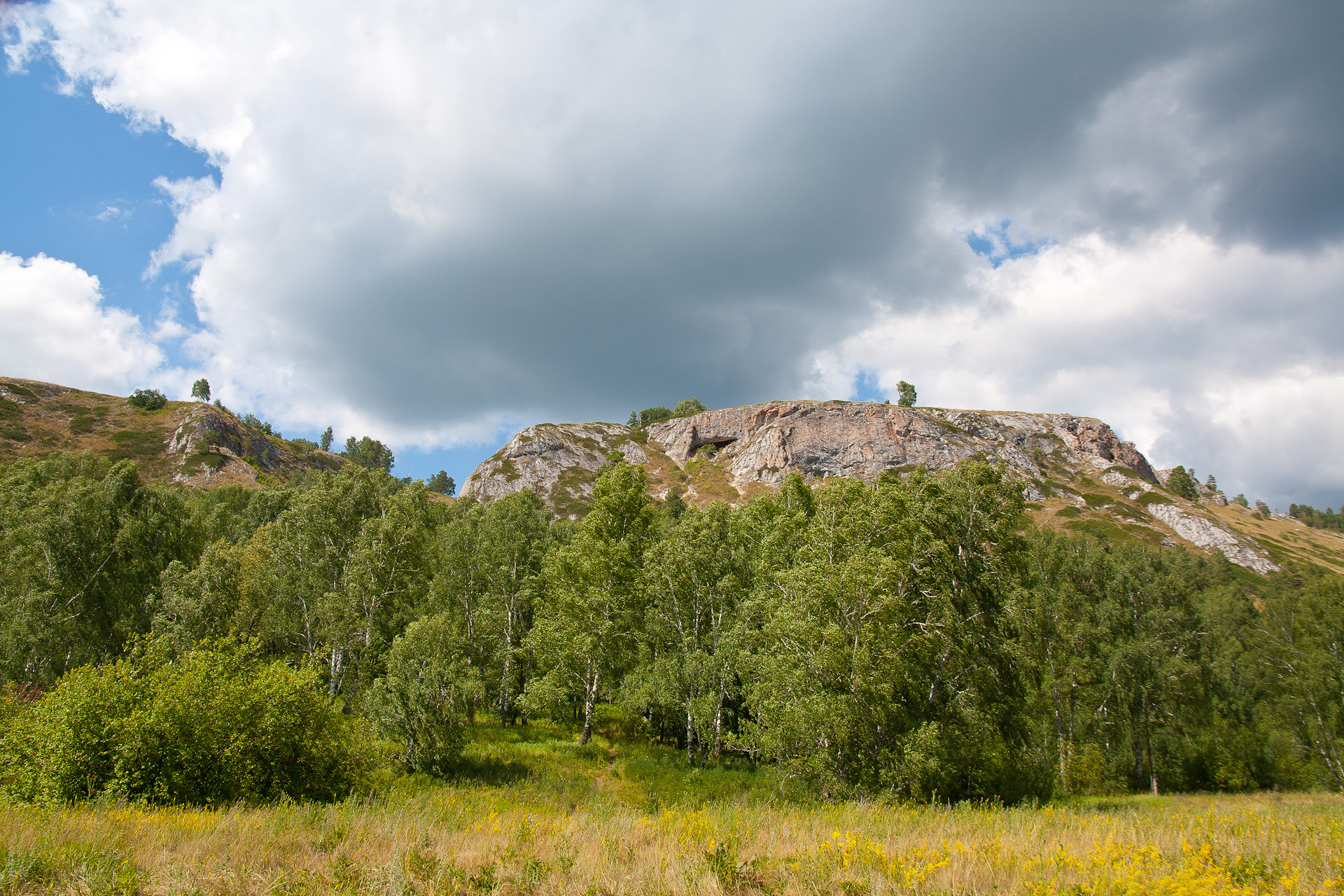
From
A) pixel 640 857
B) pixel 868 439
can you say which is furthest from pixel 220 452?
pixel 868 439

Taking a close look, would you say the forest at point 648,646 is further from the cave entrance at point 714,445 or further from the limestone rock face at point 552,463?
the cave entrance at point 714,445

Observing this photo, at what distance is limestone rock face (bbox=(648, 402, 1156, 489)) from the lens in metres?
141

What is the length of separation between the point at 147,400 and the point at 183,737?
173m

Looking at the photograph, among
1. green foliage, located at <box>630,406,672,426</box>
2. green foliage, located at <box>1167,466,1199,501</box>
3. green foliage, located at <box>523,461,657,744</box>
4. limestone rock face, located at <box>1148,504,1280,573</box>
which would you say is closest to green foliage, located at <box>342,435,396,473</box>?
green foliage, located at <box>630,406,672,426</box>

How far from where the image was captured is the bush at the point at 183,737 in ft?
42.5

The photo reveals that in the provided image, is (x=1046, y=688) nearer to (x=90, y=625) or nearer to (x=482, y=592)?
(x=482, y=592)

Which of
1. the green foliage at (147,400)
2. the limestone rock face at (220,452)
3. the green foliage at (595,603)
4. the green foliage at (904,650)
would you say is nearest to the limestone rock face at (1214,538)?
the green foliage at (904,650)

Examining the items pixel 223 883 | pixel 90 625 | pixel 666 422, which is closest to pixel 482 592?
pixel 90 625

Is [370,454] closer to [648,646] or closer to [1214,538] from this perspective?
[648,646]

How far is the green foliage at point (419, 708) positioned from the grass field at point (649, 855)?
38.5 ft

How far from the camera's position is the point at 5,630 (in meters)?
29.7

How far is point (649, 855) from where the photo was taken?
24.7 ft

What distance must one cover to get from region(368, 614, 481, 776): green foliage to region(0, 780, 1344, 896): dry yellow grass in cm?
1325

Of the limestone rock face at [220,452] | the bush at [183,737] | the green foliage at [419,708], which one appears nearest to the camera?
the bush at [183,737]
